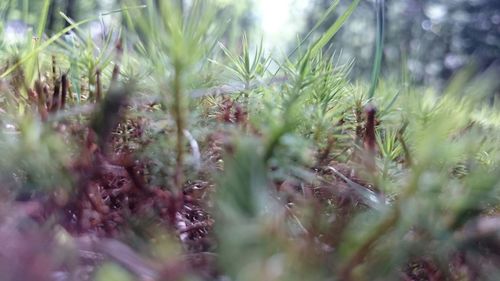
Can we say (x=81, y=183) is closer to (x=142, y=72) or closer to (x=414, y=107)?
(x=142, y=72)

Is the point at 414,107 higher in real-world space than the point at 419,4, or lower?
higher


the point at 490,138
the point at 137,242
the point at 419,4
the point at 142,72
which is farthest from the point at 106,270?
the point at 419,4

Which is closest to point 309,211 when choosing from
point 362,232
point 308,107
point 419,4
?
point 362,232

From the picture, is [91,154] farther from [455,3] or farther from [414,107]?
[455,3]

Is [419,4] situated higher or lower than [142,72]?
lower

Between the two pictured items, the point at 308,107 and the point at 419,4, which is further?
the point at 419,4

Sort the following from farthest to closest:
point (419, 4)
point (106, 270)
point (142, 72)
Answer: point (419, 4) < point (142, 72) < point (106, 270)

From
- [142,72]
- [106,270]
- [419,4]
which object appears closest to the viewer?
[106,270]

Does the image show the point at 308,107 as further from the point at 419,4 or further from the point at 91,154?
the point at 419,4

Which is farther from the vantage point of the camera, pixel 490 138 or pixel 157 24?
pixel 490 138
